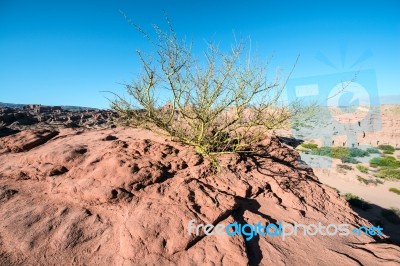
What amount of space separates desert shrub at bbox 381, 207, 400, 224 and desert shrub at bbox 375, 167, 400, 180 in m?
7.12

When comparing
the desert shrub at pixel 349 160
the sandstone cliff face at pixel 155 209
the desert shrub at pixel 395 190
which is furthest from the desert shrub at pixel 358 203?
the desert shrub at pixel 349 160

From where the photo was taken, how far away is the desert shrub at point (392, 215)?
10617mm

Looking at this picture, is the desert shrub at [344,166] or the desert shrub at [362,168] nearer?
the desert shrub at [362,168]

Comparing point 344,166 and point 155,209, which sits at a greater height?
point 155,209

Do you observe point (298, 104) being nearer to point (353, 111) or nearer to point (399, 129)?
point (399, 129)

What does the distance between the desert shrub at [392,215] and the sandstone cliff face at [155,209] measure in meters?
8.00

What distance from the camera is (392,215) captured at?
1109 centimetres

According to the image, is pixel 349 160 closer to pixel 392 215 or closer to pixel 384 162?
pixel 384 162

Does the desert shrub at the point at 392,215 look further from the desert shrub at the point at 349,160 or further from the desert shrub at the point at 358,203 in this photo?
the desert shrub at the point at 349,160

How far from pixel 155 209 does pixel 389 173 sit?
69.5 ft

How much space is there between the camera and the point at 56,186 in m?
4.29

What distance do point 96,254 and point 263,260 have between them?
2.22m

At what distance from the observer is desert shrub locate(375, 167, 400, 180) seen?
57.6ft

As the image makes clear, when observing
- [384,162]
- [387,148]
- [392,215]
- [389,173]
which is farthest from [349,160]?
[392,215]
